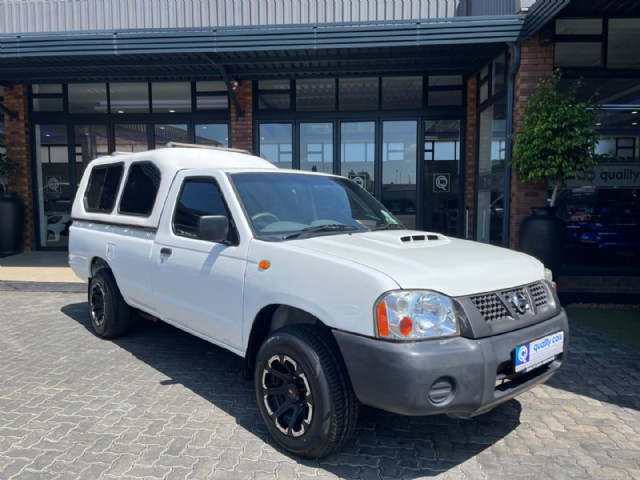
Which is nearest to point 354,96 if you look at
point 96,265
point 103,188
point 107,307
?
point 103,188

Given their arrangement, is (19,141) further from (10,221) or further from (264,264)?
(264,264)

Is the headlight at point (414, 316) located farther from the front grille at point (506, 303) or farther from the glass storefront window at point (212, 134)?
the glass storefront window at point (212, 134)

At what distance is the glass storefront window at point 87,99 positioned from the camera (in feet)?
35.6

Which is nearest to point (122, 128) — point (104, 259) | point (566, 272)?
point (104, 259)

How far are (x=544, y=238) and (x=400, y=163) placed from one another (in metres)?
4.22

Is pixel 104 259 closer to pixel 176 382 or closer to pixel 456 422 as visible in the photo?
pixel 176 382

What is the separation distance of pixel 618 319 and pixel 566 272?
50.3 inches

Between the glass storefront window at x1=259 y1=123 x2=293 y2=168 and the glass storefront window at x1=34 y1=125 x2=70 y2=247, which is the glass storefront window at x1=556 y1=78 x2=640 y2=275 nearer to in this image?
the glass storefront window at x1=259 y1=123 x2=293 y2=168

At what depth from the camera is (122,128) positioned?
435 inches

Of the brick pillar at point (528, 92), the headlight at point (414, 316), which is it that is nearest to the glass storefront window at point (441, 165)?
the brick pillar at point (528, 92)

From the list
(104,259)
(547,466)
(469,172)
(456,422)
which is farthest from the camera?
(469,172)

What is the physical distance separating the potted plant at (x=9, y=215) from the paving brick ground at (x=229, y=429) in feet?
21.3

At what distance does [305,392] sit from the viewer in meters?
2.88

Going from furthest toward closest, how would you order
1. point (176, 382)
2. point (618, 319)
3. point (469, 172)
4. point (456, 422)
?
point (469, 172), point (618, 319), point (176, 382), point (456, 422)
